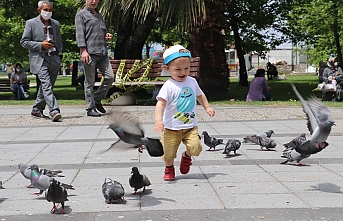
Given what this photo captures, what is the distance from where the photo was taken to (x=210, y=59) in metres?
17.0

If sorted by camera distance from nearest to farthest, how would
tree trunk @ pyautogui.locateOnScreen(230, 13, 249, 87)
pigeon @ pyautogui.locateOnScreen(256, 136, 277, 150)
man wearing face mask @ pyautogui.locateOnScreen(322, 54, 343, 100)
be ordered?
pigeon @ pyautogui.locateOnScreen(256, 136, 277, 150), man wearing face mask @ pyautogui.locateOnScreen(322, 54, 343, 100), tree trunk @ pyautogui.locateOnScreen(230, 13, 249, 87)

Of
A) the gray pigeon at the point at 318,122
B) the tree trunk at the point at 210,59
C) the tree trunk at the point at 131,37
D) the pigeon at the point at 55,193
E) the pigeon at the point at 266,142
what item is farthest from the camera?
the tree trunk at the point at 131,37

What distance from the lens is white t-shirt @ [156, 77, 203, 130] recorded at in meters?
5.86

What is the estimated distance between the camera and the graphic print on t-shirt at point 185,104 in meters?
5.87

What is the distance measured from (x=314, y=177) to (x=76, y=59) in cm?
3118

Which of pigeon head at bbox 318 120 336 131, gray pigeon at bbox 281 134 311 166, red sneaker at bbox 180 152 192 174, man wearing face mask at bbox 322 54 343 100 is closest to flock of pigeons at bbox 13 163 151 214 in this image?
red sneaker at bbox 180 152 192 174

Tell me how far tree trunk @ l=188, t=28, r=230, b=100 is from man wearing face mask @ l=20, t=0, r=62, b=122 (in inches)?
251

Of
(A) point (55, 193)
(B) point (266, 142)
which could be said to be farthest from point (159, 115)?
(B) point (266, 142)

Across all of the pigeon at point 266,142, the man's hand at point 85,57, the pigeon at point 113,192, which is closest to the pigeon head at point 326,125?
the pigeon at point 113,192

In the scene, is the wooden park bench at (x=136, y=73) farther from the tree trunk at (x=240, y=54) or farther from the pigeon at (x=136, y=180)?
the tree trunk at (x=240, y=54)

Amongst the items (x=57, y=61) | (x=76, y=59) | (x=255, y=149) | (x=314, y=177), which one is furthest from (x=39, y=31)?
(x=76, y=59)

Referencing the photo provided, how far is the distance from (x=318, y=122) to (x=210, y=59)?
11.8 m

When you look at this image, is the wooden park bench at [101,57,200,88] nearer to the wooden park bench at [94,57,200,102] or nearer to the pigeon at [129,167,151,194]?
the wooden park bench at [94,57,200,102]

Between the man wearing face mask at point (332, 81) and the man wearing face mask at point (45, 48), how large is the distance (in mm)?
9451
